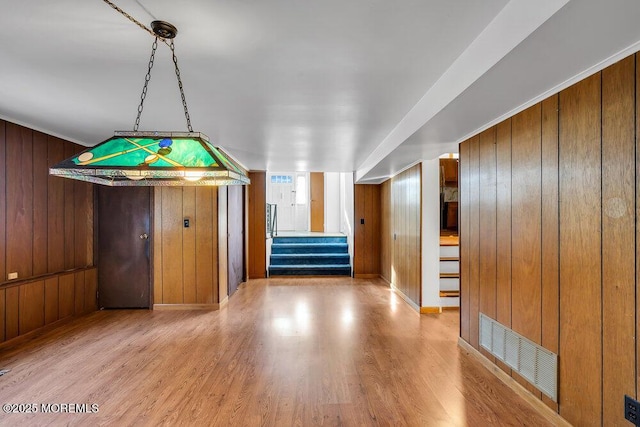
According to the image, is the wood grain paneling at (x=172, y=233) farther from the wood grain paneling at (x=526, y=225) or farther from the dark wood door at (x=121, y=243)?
the wood grain paneling at (x=526, y=225)

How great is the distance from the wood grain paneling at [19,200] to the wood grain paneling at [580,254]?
5.19 metres

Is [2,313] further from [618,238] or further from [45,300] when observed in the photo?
[618,238]

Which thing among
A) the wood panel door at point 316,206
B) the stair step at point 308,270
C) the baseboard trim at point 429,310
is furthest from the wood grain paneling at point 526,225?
the wood panel door at point 316,206

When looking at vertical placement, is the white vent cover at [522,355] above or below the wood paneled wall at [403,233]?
below

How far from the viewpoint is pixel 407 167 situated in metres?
5.25

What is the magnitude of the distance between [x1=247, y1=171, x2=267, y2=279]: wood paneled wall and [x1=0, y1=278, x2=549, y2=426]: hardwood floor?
106 inches

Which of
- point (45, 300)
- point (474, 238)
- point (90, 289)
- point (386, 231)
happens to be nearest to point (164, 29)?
point (474, 238)

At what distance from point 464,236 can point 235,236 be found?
13.7 feet

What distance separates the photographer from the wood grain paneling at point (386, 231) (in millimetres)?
6539

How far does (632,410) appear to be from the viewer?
5.35 ft

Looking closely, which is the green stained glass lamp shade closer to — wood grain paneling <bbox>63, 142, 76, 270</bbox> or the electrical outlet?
the electrical outlet

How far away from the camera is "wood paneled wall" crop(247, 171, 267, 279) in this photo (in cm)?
726

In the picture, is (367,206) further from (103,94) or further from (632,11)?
(632,11)

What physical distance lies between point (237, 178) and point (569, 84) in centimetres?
222
